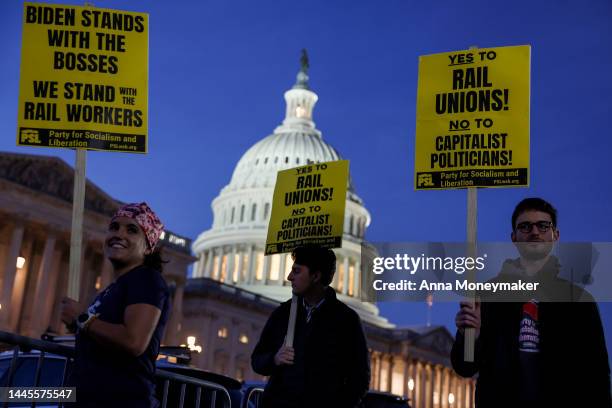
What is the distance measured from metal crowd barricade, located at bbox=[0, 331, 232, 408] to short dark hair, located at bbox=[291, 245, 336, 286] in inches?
64.6

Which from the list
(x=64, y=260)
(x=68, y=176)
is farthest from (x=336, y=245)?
(x=64, y=260)

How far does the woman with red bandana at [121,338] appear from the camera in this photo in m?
5.69

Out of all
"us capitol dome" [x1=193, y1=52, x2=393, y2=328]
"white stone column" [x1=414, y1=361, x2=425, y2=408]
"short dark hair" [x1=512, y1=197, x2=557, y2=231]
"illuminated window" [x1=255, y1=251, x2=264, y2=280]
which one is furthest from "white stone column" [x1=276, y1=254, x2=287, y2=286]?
"short dark hair" [x1=512, y1=197, x2=557, y2=231]

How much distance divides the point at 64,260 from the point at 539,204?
181 ft

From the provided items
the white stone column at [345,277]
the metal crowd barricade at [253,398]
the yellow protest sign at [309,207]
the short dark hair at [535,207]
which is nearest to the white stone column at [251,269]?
the white stone column at [345,277]

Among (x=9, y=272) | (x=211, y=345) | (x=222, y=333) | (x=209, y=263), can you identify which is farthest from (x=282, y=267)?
(x=9, y=272)

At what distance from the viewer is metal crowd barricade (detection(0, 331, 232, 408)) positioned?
661 cm

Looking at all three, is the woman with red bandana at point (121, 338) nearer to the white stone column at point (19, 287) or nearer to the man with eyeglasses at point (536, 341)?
the man with eyeglasses at point (536, 341)

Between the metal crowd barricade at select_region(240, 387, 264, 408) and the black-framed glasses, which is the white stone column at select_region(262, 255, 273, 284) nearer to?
the metal crowd barricade at select_region(240, 387, 264, 408)

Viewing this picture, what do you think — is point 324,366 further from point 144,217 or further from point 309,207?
point 309,207

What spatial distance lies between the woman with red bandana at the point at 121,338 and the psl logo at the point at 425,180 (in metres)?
3.09

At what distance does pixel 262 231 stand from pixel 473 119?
97957 millimetres

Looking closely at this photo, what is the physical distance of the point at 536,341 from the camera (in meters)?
6.22

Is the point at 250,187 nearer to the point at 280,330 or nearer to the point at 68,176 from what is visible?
the point at 68,176
